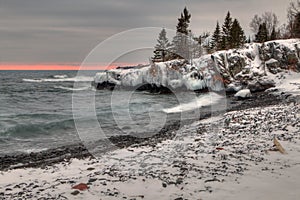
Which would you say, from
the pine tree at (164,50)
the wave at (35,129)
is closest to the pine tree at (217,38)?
the pine tree at (164,50)

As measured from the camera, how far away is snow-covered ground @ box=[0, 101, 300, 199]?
5.23 meters

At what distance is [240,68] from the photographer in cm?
3234

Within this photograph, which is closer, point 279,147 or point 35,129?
point 279,147

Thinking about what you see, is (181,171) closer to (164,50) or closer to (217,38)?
(164,50)

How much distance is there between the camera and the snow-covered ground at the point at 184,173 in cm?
523

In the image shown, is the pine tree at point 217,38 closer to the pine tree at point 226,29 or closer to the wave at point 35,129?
the pine tree at point 226,29

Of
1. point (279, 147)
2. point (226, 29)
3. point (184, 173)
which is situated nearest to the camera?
point (184, 173)

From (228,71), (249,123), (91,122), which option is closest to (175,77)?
(228,71)

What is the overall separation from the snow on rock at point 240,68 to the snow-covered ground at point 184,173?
72.6 feet

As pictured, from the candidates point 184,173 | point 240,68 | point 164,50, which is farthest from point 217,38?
point 184,173

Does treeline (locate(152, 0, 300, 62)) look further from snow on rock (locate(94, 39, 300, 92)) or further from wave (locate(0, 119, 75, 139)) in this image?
wave (locate(0, 119, 75, 139))

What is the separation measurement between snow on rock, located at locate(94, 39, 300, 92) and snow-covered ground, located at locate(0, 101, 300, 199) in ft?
72.6

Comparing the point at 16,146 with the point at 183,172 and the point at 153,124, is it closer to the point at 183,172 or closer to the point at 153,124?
the point at 153,124

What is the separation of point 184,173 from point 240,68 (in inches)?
1137
